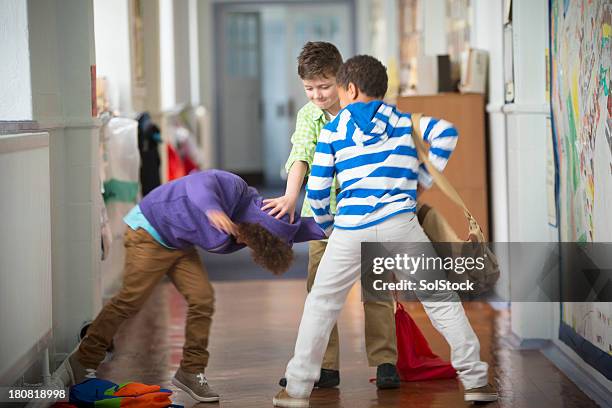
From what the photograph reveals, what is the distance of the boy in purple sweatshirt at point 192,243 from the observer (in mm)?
3469

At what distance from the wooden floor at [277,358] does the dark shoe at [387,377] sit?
33mm

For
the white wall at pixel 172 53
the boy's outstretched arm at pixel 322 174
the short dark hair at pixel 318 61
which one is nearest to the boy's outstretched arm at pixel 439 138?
the boy's outstretched arm at pixel 322 174

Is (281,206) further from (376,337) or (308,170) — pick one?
(376,337)

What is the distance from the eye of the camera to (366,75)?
3467mm

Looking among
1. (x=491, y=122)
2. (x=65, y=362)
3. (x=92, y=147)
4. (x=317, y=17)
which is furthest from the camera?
(x=317, y=17)

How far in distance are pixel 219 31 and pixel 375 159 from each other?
10.9m

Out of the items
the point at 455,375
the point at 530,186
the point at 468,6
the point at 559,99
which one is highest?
the point at 468,6

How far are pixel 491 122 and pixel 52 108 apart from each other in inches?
106

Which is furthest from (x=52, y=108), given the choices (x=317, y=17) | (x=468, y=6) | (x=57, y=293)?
(x=317, y=17)

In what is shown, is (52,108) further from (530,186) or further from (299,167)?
(530,186)

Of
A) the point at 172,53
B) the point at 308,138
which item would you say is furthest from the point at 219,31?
the point at 308,138

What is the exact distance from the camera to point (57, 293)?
438cm

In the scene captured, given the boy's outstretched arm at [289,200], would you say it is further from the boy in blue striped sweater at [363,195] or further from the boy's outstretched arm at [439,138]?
the boy's outstretched arm at [439,138]

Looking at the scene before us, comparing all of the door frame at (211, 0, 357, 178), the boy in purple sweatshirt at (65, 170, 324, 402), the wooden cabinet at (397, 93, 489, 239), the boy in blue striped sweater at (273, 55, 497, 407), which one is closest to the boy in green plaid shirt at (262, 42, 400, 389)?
the boy in purple sweatshirt at (65, 170, 324, 402)
